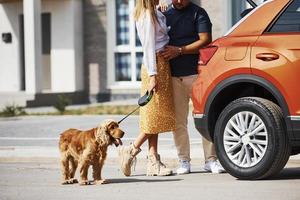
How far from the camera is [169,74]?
9.30 meters

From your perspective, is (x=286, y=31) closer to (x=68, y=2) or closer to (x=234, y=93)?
(x=234, y=93)

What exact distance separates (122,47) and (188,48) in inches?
606

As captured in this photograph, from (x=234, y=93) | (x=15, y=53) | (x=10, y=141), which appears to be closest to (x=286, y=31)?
(x=234, y=93)

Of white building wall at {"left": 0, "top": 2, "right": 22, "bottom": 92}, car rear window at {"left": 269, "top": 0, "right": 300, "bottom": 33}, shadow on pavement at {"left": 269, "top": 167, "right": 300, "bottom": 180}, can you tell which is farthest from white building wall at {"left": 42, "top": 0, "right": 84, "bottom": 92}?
car rear window at {"left": 269, "top": 0, "right": 300, "bottom": 33}

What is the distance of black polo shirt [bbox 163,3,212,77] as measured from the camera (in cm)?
928

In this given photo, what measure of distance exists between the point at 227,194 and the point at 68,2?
1772cm

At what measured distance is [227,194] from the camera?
7.64m

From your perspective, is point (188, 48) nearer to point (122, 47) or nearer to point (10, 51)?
point (122, 47)

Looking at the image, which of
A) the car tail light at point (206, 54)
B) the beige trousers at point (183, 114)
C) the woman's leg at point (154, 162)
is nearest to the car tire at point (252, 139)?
the car tail light at point (206, 54)

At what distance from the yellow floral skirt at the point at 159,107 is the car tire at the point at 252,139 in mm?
697

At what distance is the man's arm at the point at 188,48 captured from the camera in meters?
9.16

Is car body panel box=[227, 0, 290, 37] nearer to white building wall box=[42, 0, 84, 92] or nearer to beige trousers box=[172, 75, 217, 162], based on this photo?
beige trousers box=[172, 75, 217, 162]

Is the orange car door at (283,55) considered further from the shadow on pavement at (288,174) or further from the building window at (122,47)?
the building window at (122,47)

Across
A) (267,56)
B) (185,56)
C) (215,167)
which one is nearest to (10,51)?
(185,56)
